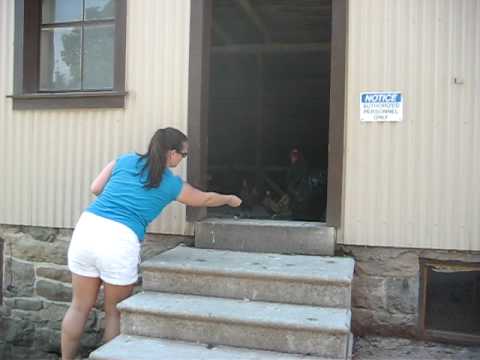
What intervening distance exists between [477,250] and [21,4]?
4.51m

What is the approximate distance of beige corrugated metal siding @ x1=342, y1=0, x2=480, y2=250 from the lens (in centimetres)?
376

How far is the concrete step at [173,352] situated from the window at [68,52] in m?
2.19

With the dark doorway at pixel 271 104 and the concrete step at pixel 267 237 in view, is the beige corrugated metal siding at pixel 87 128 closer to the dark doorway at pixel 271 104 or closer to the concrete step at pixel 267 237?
the concrete step at pixel 267 237

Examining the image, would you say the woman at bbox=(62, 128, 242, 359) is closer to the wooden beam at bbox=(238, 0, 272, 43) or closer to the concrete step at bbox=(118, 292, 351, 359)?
the concrete step at bbox=(118, 292, 351, 359)

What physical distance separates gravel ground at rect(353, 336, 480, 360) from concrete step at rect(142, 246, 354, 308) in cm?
64

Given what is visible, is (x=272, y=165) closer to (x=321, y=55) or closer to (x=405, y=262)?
(x=321, y=55)

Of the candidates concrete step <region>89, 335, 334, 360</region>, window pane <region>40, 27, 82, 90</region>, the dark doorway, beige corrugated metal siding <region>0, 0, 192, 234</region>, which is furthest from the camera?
the dark doorway

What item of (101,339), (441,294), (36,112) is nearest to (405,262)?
(441,294)

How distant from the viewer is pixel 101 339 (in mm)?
4488

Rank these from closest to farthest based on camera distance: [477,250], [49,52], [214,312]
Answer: [214,312], [477,250], [49,52]

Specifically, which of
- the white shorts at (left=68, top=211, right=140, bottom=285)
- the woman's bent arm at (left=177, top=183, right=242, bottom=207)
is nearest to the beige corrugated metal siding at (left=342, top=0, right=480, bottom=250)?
A: the woman's bent arm at (left=177, top=183, right=242, bottom=207)

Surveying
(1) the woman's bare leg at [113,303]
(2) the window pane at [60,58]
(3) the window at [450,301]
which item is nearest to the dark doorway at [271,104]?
(2) the window pane at [60,58]

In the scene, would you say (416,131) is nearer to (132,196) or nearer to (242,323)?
(242,323)

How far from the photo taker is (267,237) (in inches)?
158
